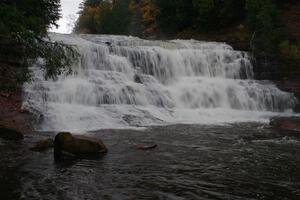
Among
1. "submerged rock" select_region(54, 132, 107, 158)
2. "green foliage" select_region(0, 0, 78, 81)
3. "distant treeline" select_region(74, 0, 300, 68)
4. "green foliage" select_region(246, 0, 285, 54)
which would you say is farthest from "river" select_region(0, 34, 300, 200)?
"distant treeline" select_region(74, 0, 300, 68)

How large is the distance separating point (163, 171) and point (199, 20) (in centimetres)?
3594

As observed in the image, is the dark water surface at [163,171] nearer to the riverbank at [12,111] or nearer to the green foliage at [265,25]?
the riverbank at [12,111]

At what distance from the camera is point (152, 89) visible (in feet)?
91.2

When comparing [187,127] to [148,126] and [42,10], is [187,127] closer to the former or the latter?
[148,126]

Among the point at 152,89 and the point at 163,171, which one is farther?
the point at 152,89

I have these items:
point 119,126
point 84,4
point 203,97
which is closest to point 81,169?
point 119,126

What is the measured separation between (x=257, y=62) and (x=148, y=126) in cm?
1489

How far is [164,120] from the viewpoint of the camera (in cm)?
2408

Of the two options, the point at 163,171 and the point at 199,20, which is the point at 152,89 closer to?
the point at 163,171

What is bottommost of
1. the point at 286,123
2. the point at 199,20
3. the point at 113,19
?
the point at 286,123

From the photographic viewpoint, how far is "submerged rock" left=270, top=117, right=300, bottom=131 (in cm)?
2274

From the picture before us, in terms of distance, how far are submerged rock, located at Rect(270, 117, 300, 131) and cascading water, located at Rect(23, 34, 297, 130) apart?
4.56 feet

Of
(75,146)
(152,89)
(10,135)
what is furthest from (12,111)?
(152,89)

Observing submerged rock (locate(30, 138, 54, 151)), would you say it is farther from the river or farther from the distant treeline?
the distant treeline
